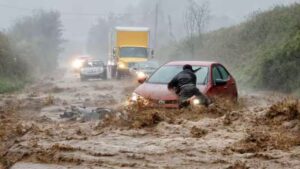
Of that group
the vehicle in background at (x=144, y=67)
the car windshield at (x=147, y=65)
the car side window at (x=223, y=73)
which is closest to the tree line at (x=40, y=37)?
the vehicle in background at (x=144, y=67)

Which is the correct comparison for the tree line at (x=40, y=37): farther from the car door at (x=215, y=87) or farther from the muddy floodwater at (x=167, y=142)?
the muddy floodwater at (x=167, y=142)

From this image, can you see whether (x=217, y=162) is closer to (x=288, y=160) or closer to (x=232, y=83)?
(x=288, y=160)

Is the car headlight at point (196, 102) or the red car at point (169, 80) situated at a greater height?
the red car at point (169, 80)

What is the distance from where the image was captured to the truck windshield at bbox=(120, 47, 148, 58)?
35744mm

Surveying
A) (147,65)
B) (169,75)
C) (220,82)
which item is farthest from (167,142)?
(147,65)

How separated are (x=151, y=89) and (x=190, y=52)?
37376 mm

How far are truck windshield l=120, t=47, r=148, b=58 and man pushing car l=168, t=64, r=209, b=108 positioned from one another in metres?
24.1

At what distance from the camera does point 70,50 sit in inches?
7042

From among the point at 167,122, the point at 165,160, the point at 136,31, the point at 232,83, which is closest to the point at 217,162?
the point at 165,160

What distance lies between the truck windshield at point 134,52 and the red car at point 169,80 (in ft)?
70.4

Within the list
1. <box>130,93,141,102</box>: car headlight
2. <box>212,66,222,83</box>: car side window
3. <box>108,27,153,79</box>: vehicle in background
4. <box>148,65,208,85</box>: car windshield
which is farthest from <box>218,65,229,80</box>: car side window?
<box>108,27,153,79</box>: vehicle in background

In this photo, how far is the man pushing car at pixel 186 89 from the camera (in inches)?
447

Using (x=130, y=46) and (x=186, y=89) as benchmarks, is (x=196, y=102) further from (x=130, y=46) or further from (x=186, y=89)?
(x=130, y=46)

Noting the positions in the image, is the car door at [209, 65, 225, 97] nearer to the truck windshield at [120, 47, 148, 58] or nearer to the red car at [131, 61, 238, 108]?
the red car at [131, 61, 238, 108]
